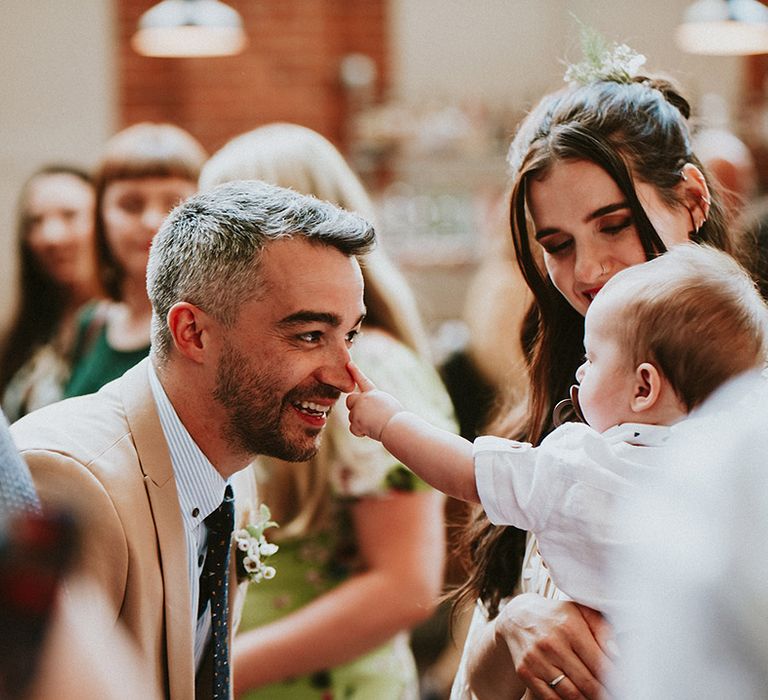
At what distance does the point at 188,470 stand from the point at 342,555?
2.98ft

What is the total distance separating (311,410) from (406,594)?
850mm

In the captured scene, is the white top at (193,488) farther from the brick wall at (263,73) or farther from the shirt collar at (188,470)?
the brick wall at (263,73)

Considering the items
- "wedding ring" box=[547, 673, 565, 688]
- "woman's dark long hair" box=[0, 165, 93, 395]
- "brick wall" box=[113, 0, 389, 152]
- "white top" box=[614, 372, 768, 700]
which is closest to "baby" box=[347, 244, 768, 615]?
"wedding ring" box=[547, 673, 565, 688]

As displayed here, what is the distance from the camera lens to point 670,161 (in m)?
1.86

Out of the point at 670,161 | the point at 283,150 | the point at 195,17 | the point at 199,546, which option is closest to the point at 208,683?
the point at 199,546

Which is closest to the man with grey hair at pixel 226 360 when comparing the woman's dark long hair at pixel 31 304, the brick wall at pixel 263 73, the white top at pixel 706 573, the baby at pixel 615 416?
the baby at pixel 615 416

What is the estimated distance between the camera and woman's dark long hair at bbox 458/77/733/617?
1.80 meters

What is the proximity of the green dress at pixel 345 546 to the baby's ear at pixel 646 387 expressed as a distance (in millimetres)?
941

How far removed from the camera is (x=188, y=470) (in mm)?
1661

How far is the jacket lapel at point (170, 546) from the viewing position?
5.03 feet

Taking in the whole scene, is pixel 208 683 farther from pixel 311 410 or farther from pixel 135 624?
pixel 311 410

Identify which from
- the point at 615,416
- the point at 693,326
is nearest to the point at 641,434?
the point at 615,416

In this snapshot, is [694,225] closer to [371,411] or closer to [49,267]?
[371,411]

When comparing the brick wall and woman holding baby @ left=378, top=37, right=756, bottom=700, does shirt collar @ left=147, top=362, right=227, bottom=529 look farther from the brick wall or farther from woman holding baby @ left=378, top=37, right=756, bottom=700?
the brick wall
